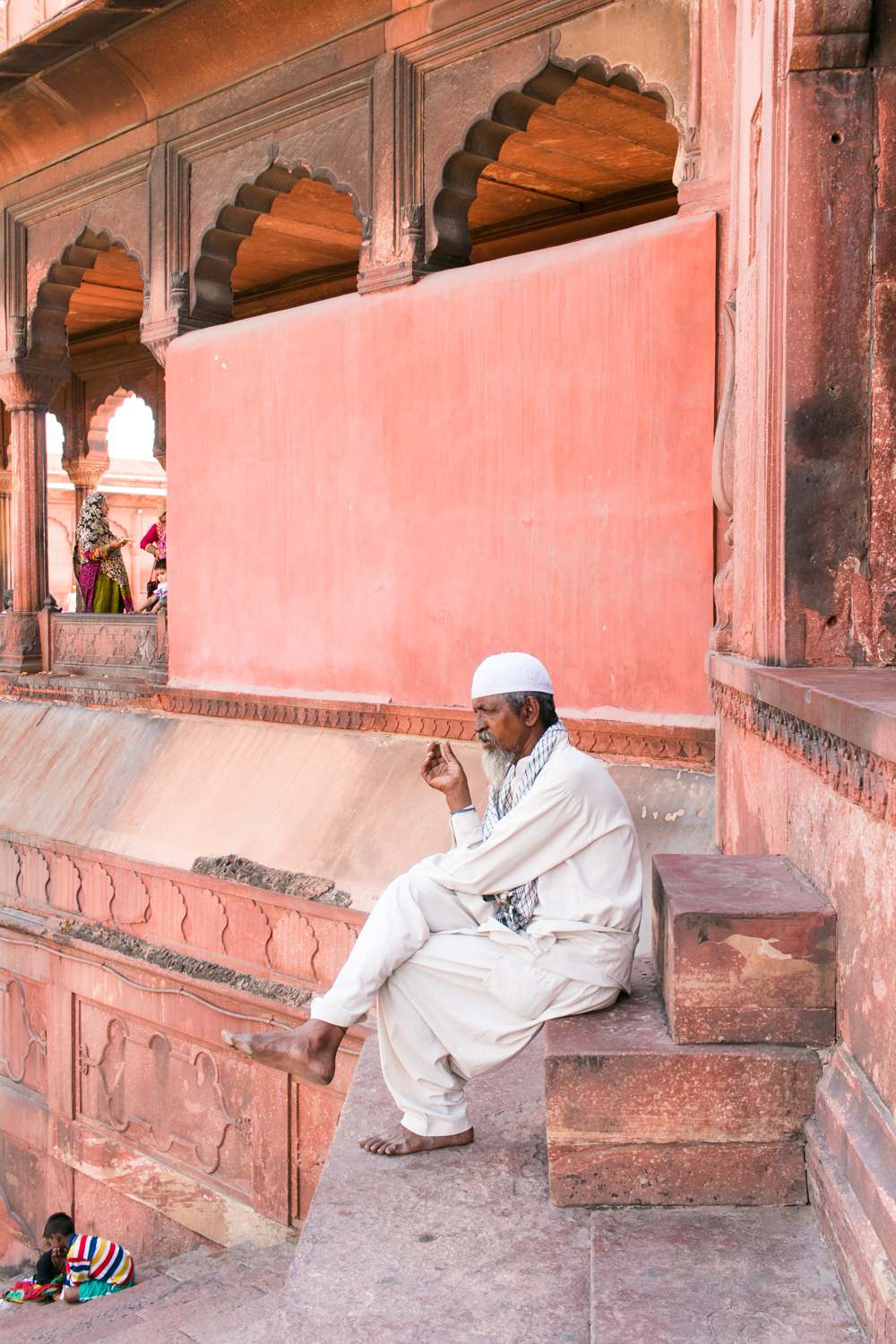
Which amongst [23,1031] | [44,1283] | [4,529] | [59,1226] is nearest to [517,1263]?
[44,1283]

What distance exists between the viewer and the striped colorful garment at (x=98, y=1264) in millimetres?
5074

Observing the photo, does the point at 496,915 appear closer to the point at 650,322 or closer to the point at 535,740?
the point at 535,740

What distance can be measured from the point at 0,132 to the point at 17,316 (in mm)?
1190

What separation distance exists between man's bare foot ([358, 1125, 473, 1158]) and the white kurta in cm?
2

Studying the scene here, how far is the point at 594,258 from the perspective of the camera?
4.58 m

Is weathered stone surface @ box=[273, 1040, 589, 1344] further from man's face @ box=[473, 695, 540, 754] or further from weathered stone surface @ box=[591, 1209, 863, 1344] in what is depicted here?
man's face @ box=[473, 695, 540, 754]

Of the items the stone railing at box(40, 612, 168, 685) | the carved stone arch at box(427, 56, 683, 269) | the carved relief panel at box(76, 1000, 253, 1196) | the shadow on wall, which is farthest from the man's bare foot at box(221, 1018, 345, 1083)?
the stone railing at box(40, 612, 168, 685)

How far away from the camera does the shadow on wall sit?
4.04 meters

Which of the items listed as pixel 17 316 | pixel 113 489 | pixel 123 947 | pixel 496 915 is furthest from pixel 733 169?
pixel 113 489

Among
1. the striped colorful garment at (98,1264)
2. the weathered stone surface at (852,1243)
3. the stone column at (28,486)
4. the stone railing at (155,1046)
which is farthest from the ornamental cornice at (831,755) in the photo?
the stone column at (28,486)

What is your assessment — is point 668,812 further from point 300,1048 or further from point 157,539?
point 157,539

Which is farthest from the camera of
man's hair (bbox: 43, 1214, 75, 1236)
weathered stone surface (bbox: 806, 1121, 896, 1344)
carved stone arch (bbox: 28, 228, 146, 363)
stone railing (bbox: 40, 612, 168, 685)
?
carved stone arch (bbox: 28, 228, 146, 363)

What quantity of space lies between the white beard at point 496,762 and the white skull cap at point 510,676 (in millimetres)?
136

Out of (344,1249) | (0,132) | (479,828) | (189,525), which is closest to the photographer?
(344,1249)
